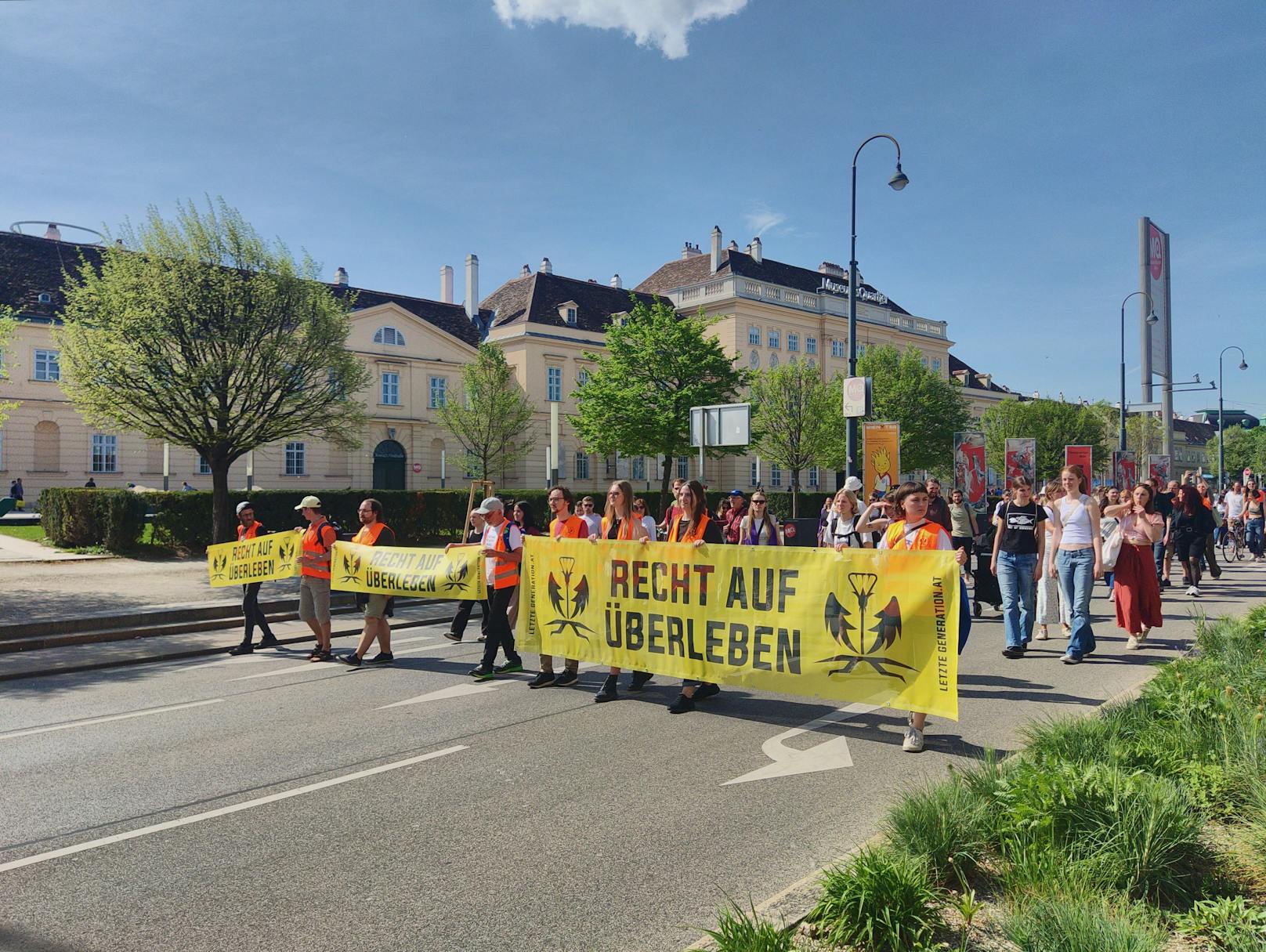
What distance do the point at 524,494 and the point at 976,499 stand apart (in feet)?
57.1

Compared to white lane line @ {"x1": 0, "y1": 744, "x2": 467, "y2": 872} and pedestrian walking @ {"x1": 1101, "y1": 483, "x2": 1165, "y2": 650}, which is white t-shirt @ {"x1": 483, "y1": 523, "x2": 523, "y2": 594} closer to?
white lane line @ {"x1": 0, "y1": 744, "x2": 467, "y2": 872}

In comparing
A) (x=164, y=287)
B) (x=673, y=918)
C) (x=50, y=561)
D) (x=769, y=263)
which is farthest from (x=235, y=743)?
(x=769, y=263)

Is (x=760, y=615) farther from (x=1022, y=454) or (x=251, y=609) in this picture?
(x=1022, y=454)

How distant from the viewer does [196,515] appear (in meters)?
23.1

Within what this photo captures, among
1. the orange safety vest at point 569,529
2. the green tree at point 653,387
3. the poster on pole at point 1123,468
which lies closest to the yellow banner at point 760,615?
the orange safety vest at point 569,529

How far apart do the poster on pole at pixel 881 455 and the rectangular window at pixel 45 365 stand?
38282mm

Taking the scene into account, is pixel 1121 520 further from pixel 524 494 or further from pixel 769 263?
pixel 769 263

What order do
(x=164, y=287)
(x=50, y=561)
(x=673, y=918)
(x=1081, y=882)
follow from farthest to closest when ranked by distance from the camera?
1. (x=50, y=561)
2. (x=164, y=287)
3. (x=673, y=918)
4. (x=1081, y=882)

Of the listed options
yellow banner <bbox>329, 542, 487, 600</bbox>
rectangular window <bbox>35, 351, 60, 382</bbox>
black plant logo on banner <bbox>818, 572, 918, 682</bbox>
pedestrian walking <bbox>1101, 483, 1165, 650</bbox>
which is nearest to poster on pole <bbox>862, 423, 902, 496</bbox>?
pedestrian walking <bbox>1101, 483, 1165, 650</bbox>

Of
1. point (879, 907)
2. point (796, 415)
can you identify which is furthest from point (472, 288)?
point (879, 907)

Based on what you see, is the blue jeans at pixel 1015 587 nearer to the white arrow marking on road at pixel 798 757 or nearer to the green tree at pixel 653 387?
the white arrow marking on road at pixel 798 757

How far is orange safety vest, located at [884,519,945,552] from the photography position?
7.04 metres

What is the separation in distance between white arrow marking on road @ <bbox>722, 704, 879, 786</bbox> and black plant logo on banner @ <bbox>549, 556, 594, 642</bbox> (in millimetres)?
2225

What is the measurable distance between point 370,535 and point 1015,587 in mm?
7579
